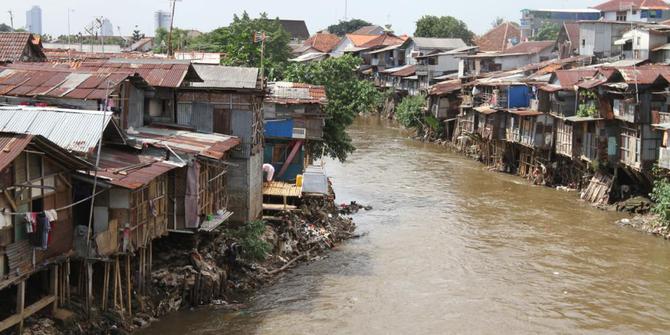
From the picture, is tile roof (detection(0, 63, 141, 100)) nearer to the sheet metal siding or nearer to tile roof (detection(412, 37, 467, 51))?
the sheet metal siding

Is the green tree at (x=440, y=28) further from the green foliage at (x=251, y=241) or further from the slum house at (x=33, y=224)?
the slum house at (x=33, y=224)

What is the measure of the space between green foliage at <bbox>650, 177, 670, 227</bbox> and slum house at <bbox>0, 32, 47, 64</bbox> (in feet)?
82.3

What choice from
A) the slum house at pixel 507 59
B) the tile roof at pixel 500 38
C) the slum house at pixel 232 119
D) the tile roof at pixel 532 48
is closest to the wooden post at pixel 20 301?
the slum house at pixel 232 119

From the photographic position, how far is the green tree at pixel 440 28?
292ft

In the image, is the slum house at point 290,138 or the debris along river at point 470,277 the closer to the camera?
the debris along river at point 470,277

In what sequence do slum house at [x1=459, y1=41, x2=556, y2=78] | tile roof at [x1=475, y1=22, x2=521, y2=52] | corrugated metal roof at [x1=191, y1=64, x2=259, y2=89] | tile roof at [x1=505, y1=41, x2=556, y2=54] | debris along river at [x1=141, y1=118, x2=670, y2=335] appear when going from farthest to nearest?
tile roof at [x1=475, y1=22, x2=521, y2=52]
tile roof at [x1=505, y1=41, x2=556, y2=54]
slum house at [x1=459, y1=41, x2=556, y2=78]
corrugated metal roof at [x1=191, y1=64, x2=259, y2=89]
debris along river at [x1=141, y1=118, x2=670, y2=335]

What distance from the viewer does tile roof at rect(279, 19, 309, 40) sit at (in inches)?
4555

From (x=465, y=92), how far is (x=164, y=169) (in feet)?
128

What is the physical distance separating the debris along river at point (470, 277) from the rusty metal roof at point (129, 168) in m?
3.47

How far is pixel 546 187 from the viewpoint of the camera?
38062 mm

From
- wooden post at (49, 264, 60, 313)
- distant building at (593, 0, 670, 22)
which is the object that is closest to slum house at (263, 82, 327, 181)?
wooden post at (49, 264, 60, 313)

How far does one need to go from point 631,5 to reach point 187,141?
2283 inches

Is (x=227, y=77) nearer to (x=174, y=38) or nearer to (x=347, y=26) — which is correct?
(x=174, y=38)

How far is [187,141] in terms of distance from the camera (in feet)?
66.4
